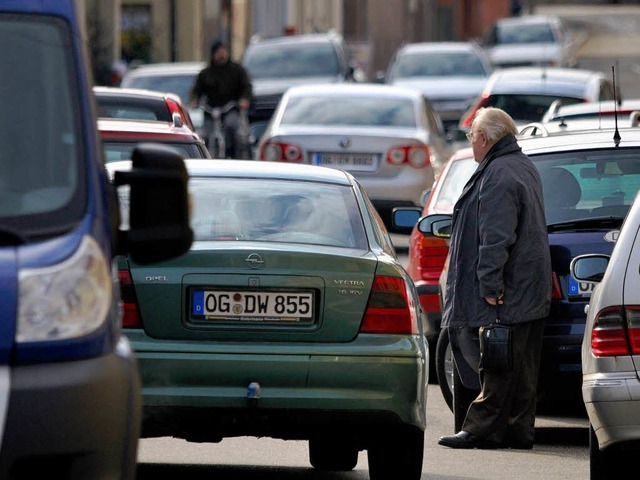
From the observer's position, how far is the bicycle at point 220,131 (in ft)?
83.4

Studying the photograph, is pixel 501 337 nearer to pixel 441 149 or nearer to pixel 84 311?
pixel 84 311

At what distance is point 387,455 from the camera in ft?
27.2

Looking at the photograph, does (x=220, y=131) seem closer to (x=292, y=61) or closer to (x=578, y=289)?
(x=292, y=61)

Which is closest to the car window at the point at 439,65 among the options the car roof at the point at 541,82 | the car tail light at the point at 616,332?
the car roof at the point at 541,82

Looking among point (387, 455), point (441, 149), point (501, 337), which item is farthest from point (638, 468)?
point (441, 149)

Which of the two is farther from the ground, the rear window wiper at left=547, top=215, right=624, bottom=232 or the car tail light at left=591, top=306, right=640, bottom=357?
the car tail light at left=591, top=306, right=640, bottom=357

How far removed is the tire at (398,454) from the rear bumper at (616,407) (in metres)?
0.87

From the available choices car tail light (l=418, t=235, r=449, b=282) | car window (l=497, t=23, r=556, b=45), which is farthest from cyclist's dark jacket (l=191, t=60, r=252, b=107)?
car window (l=497, t=23, r=556, b=45)

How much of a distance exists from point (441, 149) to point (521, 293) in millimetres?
11478

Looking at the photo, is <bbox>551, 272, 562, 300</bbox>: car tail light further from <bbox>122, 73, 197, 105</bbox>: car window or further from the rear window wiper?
<bbox>122, 73, 197, 105</bbox>: car window

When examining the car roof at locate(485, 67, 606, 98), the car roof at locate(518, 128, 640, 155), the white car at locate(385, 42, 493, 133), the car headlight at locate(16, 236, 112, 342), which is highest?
the car headlight at locate(16, 236, 112, 342)

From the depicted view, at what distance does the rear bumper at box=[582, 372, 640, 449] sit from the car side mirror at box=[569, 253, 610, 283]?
2.62 feet

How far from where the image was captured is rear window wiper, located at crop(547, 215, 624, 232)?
991cm

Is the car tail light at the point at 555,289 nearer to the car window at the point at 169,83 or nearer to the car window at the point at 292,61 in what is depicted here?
the car window at the point at 169,83
